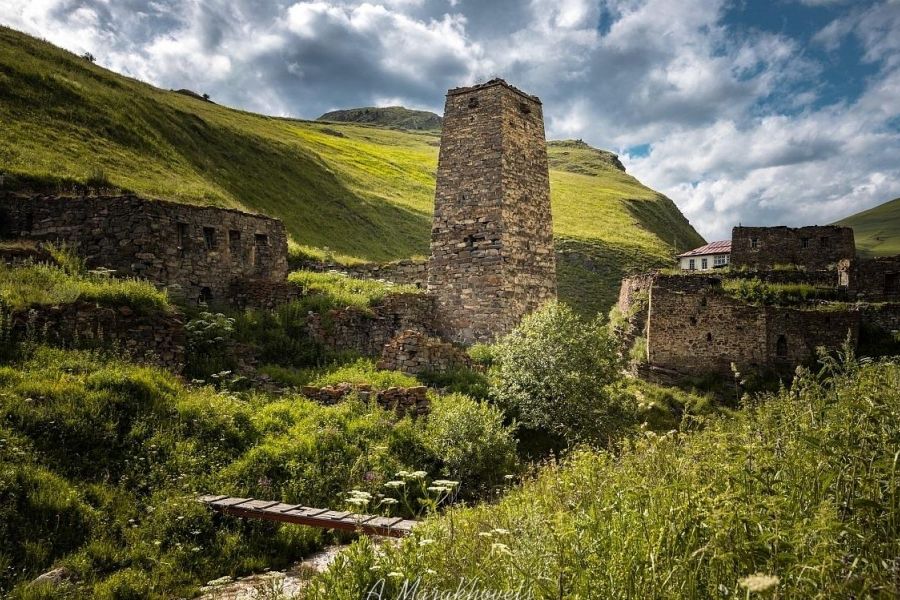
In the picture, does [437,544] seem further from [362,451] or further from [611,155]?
[611,155]

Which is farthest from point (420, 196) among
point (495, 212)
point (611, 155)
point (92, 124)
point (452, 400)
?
point (611, 155)

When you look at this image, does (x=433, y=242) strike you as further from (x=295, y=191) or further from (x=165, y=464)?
(x=295, y=191)

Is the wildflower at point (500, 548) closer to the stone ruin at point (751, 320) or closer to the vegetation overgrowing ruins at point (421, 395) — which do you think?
the vegetation overgrowing ruins at point (421, 395)

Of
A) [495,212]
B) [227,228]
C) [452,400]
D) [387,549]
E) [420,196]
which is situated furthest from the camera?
[420,196]

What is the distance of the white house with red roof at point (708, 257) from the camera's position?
138ft

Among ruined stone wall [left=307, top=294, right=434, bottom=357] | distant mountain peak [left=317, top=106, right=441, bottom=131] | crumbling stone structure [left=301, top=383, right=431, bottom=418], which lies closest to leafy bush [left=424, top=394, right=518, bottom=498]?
crumbling stone structure [left=301, top=383, right=431, bottom=418]

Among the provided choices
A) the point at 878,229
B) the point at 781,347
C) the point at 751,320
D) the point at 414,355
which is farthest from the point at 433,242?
the point at 878,229

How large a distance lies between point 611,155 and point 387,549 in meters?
129

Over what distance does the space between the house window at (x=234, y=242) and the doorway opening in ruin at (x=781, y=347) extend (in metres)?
17.4

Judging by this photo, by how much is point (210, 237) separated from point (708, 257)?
38.3 metres

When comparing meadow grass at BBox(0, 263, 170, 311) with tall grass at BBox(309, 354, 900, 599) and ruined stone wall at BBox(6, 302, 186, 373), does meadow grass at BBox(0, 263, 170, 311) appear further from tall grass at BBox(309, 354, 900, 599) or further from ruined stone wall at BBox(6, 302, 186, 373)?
tall grass at BBox(309, 354, 900, 599)

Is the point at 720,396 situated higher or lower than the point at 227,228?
lower

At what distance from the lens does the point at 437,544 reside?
17.5 feet

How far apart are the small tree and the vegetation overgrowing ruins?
8 centimetres
